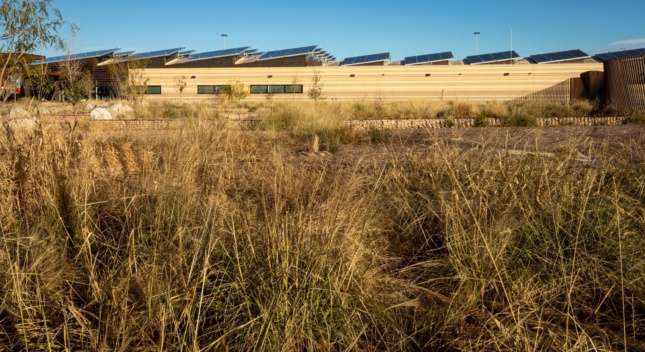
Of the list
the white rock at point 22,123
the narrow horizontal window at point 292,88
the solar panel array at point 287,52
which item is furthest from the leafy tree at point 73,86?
the solar panel array at point 287,52

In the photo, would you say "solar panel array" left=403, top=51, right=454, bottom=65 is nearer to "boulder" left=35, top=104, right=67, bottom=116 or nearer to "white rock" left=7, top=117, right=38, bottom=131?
"boulder" left=35, top=104, right=67, bottom=116

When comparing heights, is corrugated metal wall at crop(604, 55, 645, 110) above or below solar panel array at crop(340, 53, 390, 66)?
below

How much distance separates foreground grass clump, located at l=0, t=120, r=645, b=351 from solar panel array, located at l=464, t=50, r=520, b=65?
42924 millimetres

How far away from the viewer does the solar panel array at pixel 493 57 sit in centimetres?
4438

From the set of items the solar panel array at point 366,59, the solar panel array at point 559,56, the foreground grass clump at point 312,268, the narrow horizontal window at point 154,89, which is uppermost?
the solar panel array at point 366,59

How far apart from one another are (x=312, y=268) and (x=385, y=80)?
142 ft

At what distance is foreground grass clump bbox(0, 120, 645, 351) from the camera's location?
245cm

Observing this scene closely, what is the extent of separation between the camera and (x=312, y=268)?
Result: 266cm

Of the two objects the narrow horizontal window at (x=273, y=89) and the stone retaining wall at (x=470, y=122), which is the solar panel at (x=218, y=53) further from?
the stone retaining wall at (x=470, y=122)

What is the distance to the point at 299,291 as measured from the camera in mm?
2533

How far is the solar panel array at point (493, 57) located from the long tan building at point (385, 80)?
0.97m

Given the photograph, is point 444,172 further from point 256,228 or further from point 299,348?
point 299,348

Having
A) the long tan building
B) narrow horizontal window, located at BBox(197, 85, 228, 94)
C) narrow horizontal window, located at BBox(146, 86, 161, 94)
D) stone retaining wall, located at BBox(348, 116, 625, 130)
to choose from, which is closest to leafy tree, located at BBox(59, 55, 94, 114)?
stone retaining wall, located at BBox(348, 116, 625, 130)

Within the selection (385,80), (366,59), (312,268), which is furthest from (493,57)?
(312,268)
